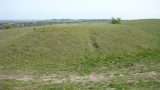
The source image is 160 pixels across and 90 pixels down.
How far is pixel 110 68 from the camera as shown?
76.5 ft

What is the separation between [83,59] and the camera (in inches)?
1067

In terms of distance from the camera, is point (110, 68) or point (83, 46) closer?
point (110, 68)

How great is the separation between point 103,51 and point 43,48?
20.9ft

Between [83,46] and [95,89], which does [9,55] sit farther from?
[95,89]

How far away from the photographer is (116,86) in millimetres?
16953

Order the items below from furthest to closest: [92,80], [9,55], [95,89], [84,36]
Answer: [84,36] < [9,55] < [92,80] < [95,89]

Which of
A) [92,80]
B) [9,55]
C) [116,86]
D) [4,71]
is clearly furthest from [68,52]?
[116,86]

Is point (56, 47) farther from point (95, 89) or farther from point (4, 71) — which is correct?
point (95, 89)

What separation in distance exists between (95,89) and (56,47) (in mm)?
14937

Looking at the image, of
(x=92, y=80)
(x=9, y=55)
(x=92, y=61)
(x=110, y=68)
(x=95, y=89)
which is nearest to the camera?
(x=95, y=89)

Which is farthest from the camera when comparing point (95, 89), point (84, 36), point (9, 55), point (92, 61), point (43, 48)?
point (84, 36)

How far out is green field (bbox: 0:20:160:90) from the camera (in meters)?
18.6

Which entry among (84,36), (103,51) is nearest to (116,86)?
(103,51)

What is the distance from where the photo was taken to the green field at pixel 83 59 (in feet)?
61.1
